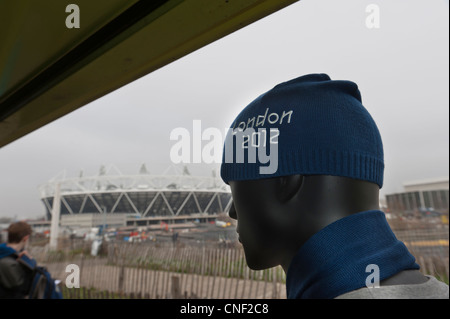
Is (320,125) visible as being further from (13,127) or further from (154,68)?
(13,127)

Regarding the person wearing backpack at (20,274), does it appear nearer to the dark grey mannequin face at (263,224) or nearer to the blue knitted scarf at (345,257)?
the dark grey mannequin face at (263,224)

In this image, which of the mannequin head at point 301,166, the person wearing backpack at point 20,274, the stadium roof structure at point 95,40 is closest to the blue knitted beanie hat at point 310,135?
the mannequin head at point 301,166

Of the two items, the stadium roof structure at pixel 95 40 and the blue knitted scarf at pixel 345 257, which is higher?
the stadium roof structure at pixel 95 40

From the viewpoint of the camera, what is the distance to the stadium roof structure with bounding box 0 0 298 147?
2.75 feet

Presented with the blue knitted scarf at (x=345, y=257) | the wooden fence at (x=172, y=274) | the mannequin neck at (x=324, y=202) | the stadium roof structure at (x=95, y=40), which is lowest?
the wooden fence at (x=172, y=274)

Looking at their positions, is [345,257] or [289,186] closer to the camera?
[345,257]

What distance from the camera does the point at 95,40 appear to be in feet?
3.45

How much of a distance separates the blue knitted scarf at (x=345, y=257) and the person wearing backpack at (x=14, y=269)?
2.29m

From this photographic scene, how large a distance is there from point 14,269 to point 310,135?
2.43m

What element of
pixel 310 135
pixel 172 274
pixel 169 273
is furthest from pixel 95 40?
pixel 169 273

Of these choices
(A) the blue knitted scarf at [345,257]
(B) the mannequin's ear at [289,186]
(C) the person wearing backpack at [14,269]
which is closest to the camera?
(A) the blue knitted scarf at [345,257]

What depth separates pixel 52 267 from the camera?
571 centimetres

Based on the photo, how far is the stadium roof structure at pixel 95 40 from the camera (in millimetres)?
839

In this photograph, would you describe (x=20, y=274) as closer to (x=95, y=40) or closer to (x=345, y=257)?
(x=95, y=40)
